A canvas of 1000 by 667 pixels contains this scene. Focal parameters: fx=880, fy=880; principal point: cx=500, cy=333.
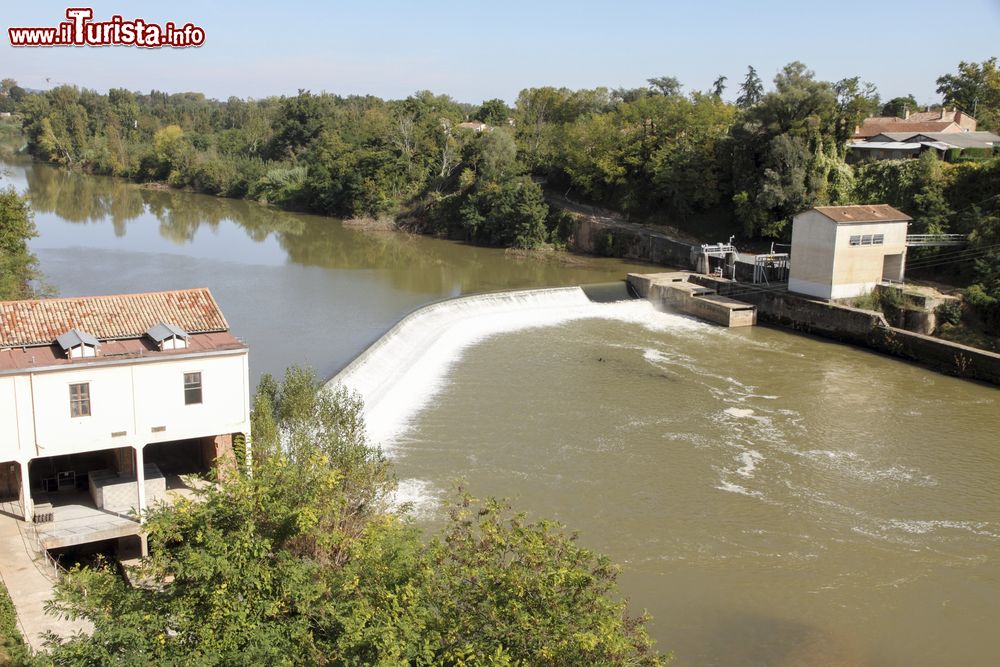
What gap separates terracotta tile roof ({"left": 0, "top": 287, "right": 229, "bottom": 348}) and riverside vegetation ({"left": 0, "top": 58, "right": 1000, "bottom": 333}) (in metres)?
23.0

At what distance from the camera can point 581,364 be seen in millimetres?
24062

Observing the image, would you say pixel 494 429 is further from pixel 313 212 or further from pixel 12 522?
pixel 313 212

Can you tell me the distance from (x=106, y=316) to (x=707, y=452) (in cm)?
1162

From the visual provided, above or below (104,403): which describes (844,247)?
above

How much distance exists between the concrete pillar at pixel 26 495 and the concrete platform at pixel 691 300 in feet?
72.8

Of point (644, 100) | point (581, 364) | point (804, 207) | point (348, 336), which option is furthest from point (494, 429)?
point (644, 100)

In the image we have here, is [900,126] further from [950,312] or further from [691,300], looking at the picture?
[691,300]

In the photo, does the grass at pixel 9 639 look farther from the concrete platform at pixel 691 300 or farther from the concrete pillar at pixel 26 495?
the concrete platform at pixel 691 300

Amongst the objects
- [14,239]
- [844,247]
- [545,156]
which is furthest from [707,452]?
[545,156]

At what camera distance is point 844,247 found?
91.3ft

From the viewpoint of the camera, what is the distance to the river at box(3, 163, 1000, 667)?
12.5 m

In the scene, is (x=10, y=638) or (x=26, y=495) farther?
(x=26, y=495)

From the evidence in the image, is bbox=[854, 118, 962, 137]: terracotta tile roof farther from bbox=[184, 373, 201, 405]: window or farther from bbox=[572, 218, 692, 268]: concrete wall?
bbox=[184, 373, 201, 405]: window

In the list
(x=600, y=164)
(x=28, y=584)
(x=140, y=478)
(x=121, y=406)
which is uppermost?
(x=600, y=164)
